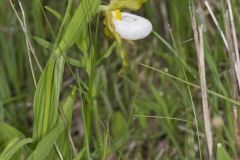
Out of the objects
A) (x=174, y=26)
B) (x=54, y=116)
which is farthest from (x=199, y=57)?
(x=174, y=26)

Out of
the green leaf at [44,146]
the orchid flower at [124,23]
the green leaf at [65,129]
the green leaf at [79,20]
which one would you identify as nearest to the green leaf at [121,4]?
the orchid flower at [124,23]

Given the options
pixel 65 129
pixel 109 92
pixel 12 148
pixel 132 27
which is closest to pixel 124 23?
pixel 132 27

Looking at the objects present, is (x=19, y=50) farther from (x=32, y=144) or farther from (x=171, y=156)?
(x=32, y=144)

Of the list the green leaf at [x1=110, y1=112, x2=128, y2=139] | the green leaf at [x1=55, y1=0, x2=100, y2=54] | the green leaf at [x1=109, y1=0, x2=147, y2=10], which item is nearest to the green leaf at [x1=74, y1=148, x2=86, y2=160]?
the green leaf at [x1=55, y1=0, x2=100, y2=54]

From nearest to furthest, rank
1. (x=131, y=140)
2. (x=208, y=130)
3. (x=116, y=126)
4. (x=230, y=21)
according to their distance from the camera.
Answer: (x=208, y=130) < (x=230, y=21) < (x=116, y=126) < (x=131, y=140)

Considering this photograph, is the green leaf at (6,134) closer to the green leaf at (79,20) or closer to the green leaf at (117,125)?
the green leaf at (79,20)

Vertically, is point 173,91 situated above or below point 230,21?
below

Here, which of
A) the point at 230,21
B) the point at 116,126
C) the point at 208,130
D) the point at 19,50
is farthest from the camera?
the point at 19,50

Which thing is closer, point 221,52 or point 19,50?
point 221,52

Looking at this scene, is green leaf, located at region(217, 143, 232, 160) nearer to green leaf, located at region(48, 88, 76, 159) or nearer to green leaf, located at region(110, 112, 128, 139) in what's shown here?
green leaf, located at region(48, 88, 76, 159)
